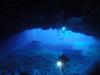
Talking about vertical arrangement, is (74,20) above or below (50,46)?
above

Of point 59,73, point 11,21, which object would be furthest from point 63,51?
point 11,21

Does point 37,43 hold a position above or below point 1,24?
below

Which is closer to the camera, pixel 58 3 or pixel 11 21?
pixel 58 3

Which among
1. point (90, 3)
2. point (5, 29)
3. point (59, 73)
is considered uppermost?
point (90, 3)

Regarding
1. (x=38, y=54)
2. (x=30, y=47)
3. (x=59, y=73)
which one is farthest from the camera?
(x=30, y=47)

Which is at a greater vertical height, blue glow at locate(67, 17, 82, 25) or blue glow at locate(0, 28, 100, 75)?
blue glow at locate(67, 17, 82, 25)

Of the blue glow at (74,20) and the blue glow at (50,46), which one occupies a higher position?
the blue glow at (74,20)

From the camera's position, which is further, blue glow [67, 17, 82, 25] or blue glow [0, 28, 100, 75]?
blue glow [67, 17, 82, 25]

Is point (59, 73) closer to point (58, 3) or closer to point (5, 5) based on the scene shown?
point (58, 3)

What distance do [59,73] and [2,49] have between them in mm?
5453

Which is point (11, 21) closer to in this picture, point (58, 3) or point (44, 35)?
point (44, 35)

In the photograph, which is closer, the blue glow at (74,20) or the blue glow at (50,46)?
the blue glow at (50,46)

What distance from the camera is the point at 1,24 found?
48.9ft

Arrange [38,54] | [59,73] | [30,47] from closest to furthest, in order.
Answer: [59,73] < [38,54] < [30,47]
